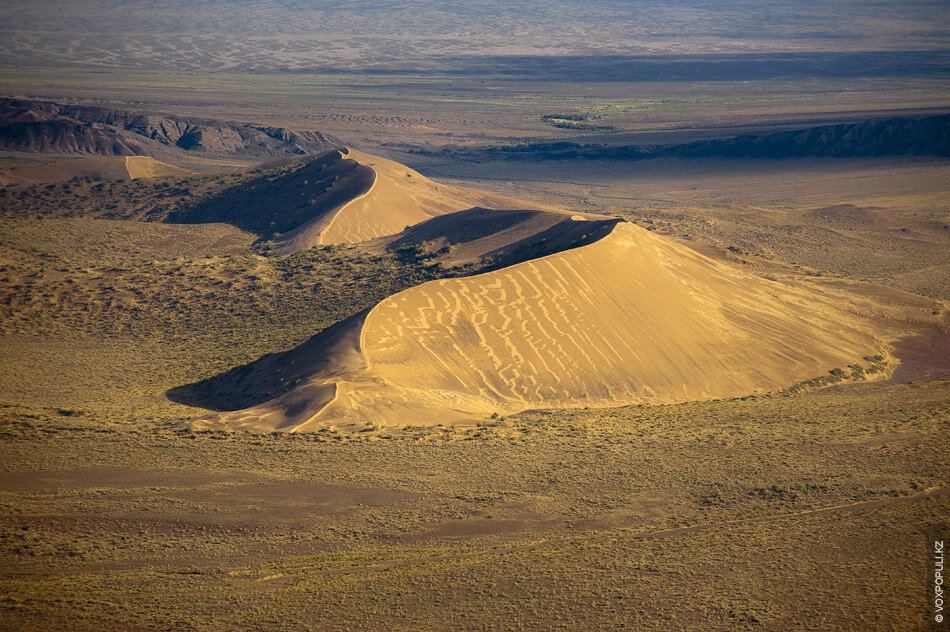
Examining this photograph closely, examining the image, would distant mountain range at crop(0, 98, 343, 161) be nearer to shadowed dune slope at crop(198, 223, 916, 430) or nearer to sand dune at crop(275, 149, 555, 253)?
sand dune at crop(275, 149, 555, 253)

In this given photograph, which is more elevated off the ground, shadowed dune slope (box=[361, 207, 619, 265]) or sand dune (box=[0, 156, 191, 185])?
shadowed dune slope (box=[361, 207, 619, 265])

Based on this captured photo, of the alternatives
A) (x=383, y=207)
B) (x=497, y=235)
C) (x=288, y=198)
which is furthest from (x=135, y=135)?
(x=497, y=235)

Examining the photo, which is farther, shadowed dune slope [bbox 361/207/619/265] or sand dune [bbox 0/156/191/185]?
sand dune [bbox 0/156/191/185]

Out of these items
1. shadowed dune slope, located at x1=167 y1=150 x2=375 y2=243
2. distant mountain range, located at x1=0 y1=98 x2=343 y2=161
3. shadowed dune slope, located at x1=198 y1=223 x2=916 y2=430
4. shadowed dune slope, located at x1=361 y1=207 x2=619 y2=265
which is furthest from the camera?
distant mountain range, located at x1=0 y1=98 x2=343 y2=161

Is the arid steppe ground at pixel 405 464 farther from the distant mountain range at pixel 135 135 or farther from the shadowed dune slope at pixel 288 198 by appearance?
the distant mountain range at pixel 135 135

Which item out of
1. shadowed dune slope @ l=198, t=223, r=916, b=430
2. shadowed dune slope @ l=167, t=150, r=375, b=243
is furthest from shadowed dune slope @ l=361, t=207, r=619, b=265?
shadowed dune slope @ l=167, t=150, r=375, b=243

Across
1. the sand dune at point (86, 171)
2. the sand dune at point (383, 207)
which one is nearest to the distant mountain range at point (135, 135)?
the sand dune at point (86, 171)
